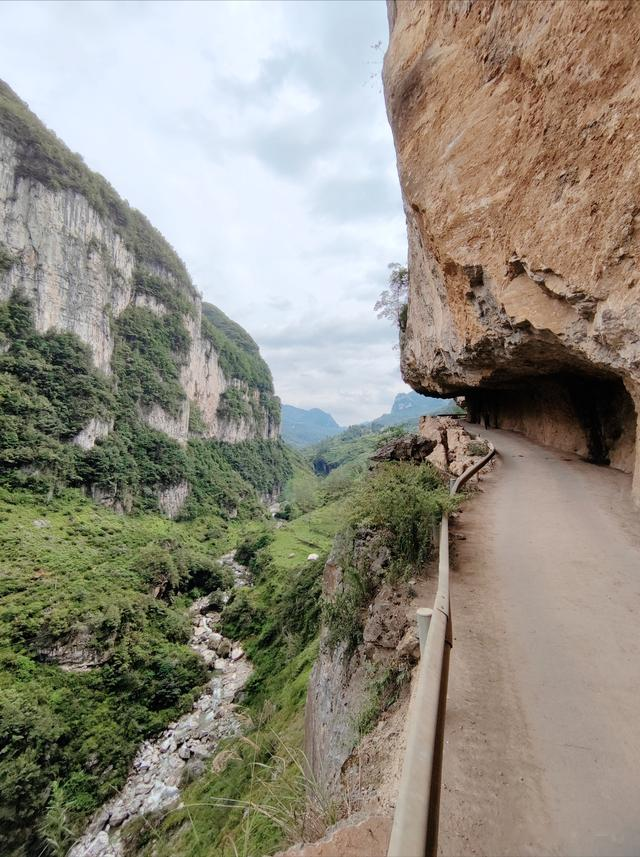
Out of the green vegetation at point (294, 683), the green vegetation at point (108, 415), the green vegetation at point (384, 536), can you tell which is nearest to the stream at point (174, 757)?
the green vegetation at point (294, 683)

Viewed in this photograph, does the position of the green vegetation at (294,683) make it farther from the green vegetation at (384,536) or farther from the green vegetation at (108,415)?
the green vegetation at (108,415)

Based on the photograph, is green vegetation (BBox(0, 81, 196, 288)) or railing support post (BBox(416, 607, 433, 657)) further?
green vegetation (BBox(0, 81, 196, 288))

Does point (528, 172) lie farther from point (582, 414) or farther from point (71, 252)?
point (71, 252)

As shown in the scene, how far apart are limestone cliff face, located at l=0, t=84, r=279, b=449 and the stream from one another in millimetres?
35784

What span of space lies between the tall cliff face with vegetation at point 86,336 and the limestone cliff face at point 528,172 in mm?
43810

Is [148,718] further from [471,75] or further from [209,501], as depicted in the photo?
[209,501]

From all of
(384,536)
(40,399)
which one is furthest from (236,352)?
(384,536)

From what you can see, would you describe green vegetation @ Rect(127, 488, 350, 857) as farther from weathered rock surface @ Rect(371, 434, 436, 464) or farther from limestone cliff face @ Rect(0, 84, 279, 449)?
limestone cliff face @ Rect(0, 84, 279, 449)

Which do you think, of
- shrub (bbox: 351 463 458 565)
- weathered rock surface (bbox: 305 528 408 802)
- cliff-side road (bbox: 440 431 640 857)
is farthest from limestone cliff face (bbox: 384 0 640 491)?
weathered rock surface (bbox: 305 528 408 802)

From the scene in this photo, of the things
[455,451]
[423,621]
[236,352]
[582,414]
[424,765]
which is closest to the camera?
[424,765]

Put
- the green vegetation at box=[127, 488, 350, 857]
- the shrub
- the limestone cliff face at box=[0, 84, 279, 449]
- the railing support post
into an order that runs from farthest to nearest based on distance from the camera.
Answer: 1. the limestone cliff face at box=[0, 84, 279, 449]
2. the shrub
3. the green vegetation at box=[127, 488, 350, 857]
4. the railing support post

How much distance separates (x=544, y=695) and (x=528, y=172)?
24.0ft

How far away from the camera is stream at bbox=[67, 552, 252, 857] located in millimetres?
13820

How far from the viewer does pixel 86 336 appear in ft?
173
